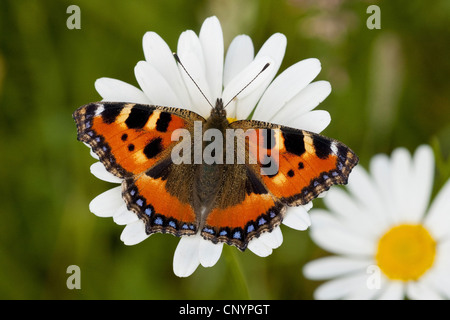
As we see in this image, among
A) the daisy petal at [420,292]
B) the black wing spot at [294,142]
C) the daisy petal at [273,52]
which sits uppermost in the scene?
the daisy petal at [273,52]

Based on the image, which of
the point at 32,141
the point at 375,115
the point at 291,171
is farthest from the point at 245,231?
the point at 32,141

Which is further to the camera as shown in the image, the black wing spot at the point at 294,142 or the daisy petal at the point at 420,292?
the daisy petal at the point at 420,292

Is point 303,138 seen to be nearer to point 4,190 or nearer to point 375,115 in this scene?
point 375,115

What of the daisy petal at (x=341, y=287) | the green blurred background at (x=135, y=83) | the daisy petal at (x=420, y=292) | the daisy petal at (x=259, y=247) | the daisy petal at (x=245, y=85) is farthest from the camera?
the green blurred background at (x=135, y=83)

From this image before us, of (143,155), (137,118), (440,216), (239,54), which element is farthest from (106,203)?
(440,216)

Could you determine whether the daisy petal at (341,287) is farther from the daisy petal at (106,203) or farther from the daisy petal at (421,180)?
the daisy petal at (106,203)

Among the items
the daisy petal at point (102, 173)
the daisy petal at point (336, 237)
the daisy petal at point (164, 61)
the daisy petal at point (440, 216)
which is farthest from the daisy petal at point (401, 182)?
the daisy petal at point (102, 173)
